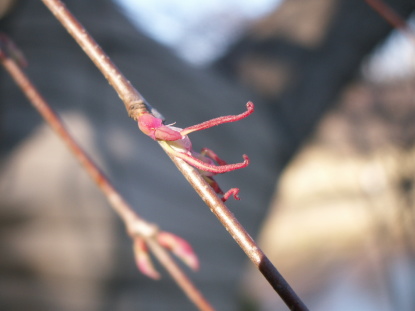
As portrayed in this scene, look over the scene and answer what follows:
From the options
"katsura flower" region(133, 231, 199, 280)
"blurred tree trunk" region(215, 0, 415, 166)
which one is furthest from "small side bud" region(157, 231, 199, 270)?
"blurred tree trunk" region(215, 0, 415, 166)

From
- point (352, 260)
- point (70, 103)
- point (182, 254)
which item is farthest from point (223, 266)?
point (352, 260)

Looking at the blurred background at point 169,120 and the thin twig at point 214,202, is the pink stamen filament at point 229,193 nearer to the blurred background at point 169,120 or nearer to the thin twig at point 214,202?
the thin twig at point 214,202

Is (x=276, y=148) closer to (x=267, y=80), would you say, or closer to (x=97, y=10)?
(x=267, y=80)

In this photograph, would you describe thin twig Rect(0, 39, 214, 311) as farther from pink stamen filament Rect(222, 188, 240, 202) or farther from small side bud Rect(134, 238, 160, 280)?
pink stamen filament Rect(222, 188, 240, 202)

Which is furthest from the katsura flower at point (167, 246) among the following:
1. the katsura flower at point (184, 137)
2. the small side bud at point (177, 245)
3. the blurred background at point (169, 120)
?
the blurred background at point (169, 120)

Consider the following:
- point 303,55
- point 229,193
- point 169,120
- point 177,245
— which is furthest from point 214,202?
point 303,55

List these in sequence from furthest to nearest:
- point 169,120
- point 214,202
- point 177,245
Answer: point 169,120 < point 177,245 < point 214,202

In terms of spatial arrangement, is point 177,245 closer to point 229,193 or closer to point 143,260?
point 143,260
